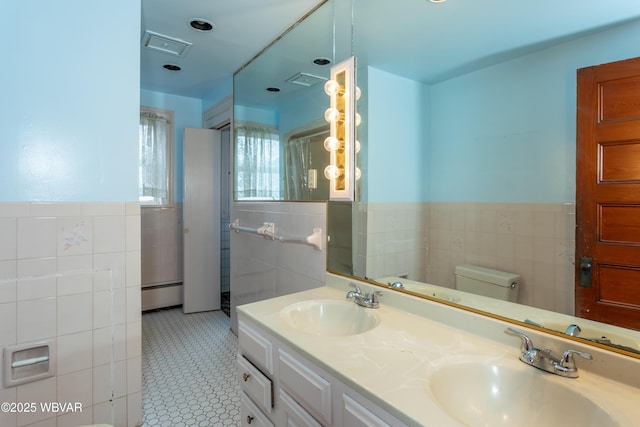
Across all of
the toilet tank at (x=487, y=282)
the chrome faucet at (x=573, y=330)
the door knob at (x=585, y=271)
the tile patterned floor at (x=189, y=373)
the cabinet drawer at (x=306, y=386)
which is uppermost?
the door knob at (x=585, y=271)

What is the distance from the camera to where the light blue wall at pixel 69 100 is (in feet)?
4.68

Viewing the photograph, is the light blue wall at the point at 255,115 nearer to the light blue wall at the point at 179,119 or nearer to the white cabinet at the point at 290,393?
the light blue wall at the point at 179,119

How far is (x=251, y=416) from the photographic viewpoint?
1.34 metres

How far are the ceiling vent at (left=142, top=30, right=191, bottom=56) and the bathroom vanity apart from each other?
2.00 metres

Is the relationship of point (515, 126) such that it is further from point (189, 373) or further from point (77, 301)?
point (189, 373)

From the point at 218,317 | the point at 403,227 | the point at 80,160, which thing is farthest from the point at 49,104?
the point at 218,317

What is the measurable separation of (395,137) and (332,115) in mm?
369

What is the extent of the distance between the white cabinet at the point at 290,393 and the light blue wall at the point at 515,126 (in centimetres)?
79

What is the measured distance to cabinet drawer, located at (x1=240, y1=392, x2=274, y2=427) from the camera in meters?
1.25

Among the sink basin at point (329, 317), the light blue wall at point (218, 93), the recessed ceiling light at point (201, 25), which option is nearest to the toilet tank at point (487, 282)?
the sink basin at point (329, 317)

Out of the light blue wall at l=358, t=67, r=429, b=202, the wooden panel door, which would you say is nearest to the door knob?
the wooden panel door

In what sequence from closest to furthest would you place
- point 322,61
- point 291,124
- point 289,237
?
point 322,61
point 289,237
point 291,124

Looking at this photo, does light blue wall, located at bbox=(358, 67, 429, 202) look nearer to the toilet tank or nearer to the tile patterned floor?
the toilet tank

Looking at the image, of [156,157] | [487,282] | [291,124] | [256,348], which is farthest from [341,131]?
[156,157]
